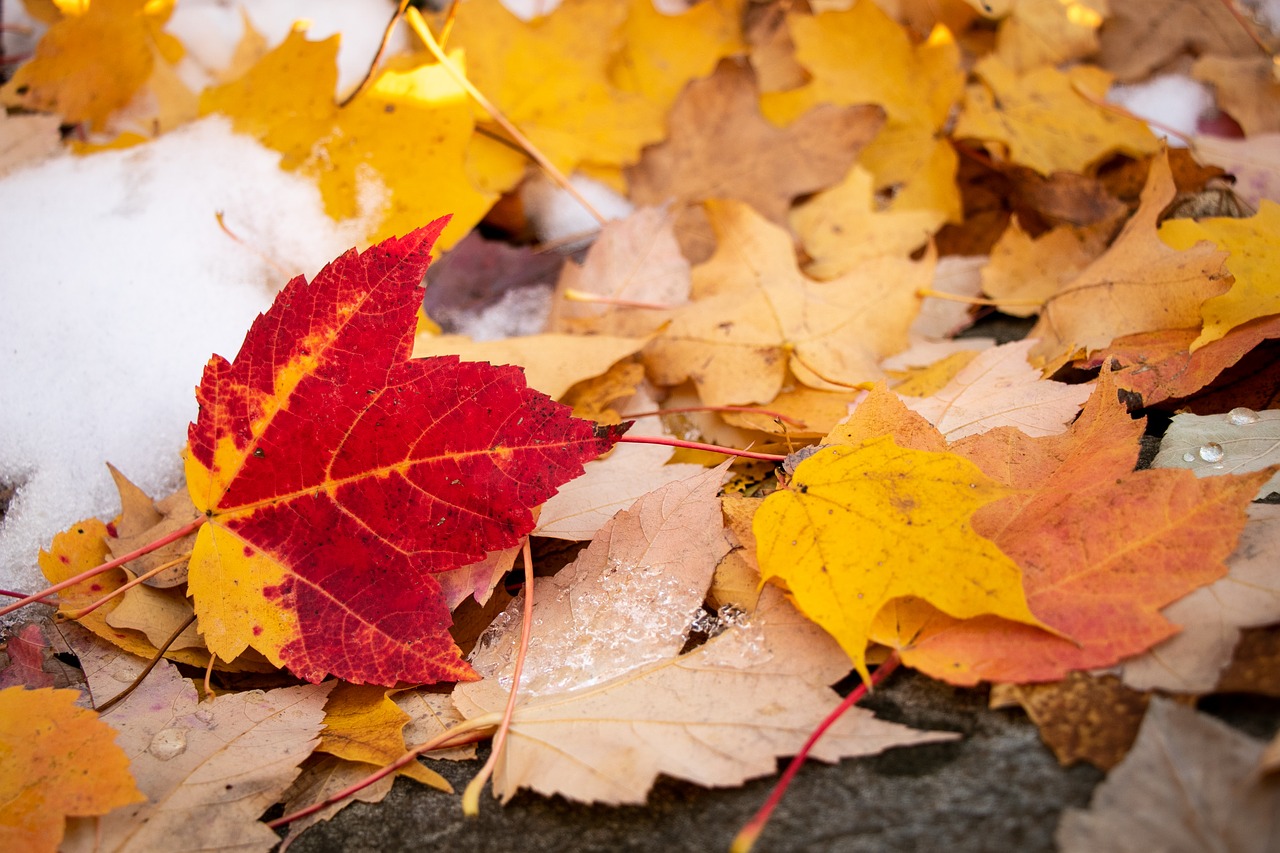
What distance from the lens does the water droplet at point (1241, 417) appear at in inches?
34.3

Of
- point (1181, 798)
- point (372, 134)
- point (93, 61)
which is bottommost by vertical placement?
point (1181, 798)

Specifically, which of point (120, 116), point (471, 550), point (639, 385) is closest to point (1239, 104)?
point (639, 385)

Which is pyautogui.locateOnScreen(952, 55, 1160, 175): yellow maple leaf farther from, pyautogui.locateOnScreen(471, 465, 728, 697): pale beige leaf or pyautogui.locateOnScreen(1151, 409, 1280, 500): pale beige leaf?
pyautogui.locateOnScreen(471, 465, 728, 697): pale beige leaf

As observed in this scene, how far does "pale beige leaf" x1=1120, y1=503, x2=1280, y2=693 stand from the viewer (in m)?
0.65

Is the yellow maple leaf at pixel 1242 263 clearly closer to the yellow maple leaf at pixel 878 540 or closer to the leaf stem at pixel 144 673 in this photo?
the yellow maple leaf at pixel 878 540

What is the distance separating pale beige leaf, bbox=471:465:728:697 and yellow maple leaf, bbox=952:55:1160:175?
0.93 metres

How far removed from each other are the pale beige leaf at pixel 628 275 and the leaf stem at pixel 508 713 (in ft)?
1.51

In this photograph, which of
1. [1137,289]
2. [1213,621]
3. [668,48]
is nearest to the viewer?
[1213,621]

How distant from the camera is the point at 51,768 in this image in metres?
0.72

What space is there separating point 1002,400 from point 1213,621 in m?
0.34

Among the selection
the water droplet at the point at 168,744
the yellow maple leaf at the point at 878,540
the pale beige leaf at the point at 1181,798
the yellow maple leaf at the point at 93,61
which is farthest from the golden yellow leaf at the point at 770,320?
the yellow maple leaf at the point at 93,61

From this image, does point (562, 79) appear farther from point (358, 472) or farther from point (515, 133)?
point (358, 472)

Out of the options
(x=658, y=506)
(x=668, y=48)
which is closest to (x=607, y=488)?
(x=658, y=506)

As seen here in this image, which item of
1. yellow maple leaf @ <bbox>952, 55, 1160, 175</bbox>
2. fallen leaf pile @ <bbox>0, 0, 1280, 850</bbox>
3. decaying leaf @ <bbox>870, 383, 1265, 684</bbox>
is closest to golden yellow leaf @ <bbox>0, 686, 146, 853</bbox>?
fallen leaf pile @ <bbox>0, 0, 1280, 850</bbox>
